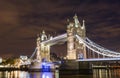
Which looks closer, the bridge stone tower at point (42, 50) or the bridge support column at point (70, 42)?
the bridge support column at point (70, 42)

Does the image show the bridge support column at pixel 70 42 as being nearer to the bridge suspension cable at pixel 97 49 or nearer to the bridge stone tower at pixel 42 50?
the bridge suspension cable at pixel 97 49

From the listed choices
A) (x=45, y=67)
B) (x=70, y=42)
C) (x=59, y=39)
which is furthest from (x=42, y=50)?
(x=70, y=42)

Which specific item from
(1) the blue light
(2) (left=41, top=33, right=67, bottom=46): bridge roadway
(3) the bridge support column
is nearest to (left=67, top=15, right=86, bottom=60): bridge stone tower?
(3) the bridge support column

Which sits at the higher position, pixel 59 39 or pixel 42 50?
pixel 59 39

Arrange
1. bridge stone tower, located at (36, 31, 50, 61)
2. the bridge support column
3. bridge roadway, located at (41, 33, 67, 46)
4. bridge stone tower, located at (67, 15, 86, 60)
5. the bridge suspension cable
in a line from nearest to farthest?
the bridge suspension cable → bridge stone tower, located at (67, 15, 86, 60) → the bridge support column → bridge roadway, located at (41, 33, 67, 46) → bridge stone tower, located at (36, 31, 50, 61)

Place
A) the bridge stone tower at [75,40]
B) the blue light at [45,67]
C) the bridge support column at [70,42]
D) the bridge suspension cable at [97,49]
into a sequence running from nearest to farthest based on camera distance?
the bridge suspension cable at [97,49]
the bridge stone tower at [75,40]
the bridge support column at [70,42]
the blue light at [45,67]

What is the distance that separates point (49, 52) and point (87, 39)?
83.0 ft

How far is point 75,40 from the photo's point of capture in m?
58.3

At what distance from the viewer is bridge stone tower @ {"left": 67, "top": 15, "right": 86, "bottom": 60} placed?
185 ft

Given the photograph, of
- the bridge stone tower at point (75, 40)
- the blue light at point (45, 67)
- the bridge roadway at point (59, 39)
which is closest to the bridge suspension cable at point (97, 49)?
the bridge stone tower at point (75, 40)

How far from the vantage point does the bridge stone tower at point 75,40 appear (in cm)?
5647

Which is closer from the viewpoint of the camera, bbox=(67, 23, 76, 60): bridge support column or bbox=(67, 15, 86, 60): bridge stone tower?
bbox=(67, 15, 86, 60): bridge stone tower

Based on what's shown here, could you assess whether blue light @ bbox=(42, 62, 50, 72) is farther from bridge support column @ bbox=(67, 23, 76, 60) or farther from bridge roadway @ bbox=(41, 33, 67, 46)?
bridge support column @ bbox=(67, 23, 76, 60)

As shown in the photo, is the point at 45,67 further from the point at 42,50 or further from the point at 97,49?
the point at 97,49
